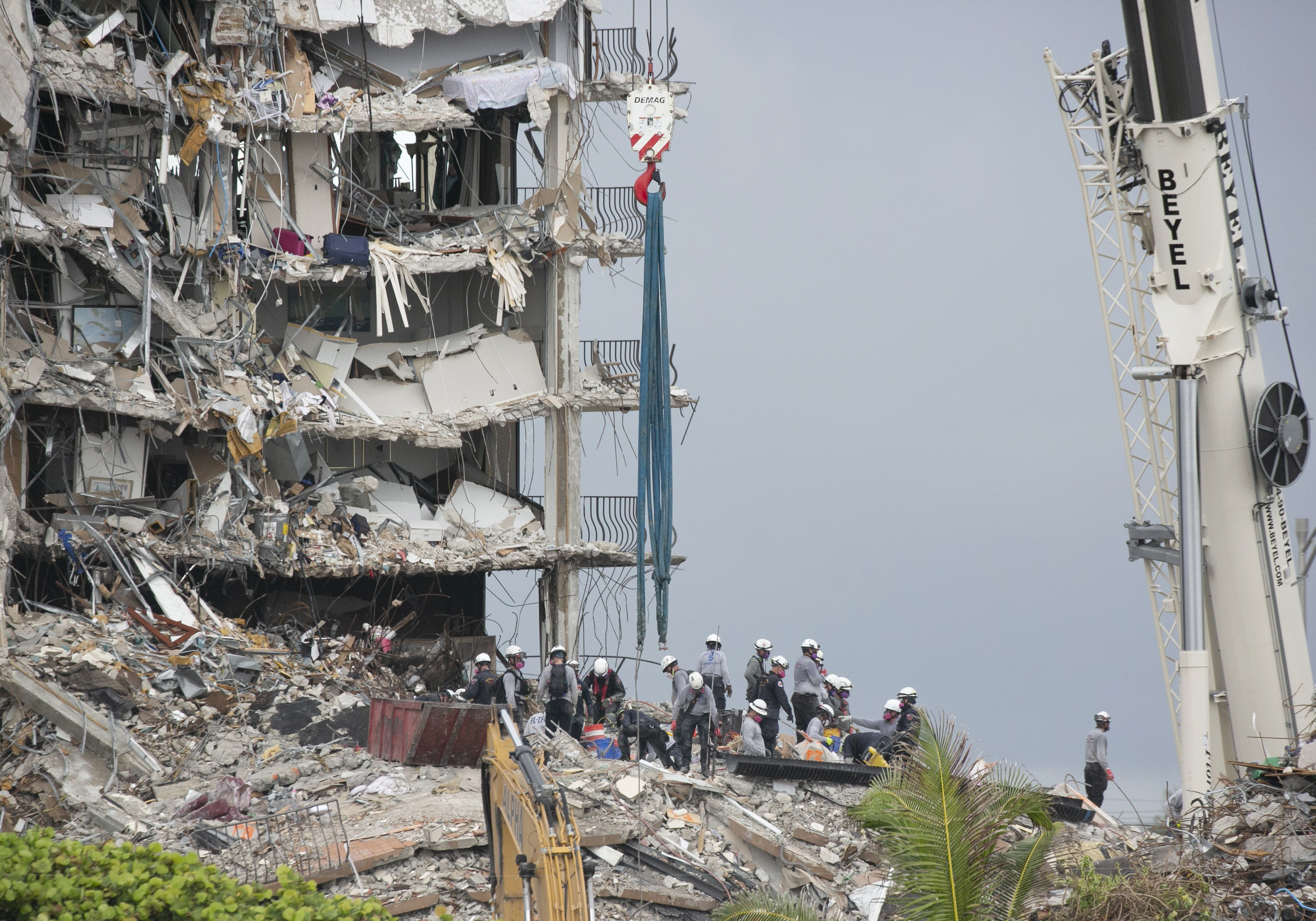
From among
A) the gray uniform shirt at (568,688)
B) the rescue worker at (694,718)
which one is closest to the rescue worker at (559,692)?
the gray uniform shirt at (568,688)

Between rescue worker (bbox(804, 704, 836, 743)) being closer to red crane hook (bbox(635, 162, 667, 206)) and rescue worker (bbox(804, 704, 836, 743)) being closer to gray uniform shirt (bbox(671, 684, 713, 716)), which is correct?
gray uniform shirt (bbox(671, 684, 713, 716))

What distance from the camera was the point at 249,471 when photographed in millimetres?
23484

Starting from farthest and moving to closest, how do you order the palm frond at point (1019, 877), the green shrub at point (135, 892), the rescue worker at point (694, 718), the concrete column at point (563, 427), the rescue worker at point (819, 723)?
the concrete column at point (563, 427) → the rescue worker at point (819, 723) → the rescue worker at point (694, 718) → the palm frond at point (1019, 877) → the green shrub at point (135, 892)

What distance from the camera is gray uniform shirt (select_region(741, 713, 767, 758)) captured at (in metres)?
17.9

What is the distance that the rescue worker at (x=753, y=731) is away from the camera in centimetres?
1789

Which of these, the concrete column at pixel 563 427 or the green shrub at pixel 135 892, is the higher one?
the concrete column at pixel 563 427

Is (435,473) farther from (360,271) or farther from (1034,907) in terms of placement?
(1034,907)

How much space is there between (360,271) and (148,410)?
5679 millimetres

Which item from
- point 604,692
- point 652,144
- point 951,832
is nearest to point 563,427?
point 604,692

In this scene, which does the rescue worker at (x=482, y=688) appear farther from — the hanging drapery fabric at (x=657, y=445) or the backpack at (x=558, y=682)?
the hanging drapery fabric at (x=657, y=445)


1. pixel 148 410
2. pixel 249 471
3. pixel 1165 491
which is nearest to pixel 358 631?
pixel 249 471

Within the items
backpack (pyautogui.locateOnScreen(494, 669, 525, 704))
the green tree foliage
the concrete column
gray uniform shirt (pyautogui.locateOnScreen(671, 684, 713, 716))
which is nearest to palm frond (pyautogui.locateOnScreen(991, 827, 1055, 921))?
the green tree foliage

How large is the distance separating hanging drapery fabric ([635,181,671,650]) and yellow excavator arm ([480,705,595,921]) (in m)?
3.84

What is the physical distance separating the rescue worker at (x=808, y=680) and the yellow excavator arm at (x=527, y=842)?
748cm
